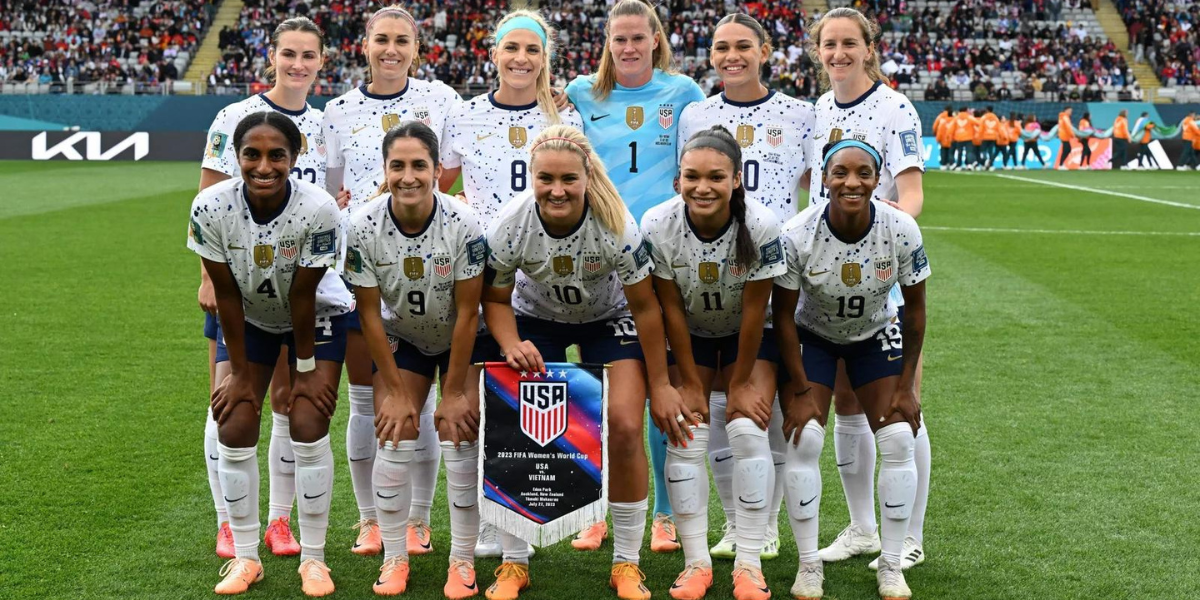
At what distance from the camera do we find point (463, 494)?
4.35 metres

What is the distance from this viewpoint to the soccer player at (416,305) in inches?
168

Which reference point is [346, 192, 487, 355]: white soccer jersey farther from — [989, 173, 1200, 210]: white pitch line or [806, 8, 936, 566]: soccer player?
[989, 173, 1200, 210]: white pitch line

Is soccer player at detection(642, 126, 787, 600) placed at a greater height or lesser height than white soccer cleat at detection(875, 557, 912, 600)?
greater

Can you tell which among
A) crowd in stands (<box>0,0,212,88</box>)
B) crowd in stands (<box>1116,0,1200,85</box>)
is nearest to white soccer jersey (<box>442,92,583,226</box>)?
crowd in stands (<box>0,0,212,88</box>)

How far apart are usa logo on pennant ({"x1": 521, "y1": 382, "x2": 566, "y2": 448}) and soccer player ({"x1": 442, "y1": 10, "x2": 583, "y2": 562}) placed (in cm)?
98

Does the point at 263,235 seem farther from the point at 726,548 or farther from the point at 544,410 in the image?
the point at 726,548

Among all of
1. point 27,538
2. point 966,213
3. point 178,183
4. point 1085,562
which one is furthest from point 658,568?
point 178,183

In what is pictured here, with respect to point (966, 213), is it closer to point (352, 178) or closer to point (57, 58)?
point (352, 178)

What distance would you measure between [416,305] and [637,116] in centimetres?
139

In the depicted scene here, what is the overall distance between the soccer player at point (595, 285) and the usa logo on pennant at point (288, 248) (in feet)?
2.29

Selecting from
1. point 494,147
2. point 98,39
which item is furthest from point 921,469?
point 98,39

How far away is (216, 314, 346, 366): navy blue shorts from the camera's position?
4.50m

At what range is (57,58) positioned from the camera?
125 feet

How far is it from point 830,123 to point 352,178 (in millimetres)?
2029
